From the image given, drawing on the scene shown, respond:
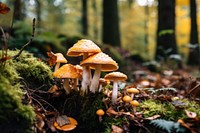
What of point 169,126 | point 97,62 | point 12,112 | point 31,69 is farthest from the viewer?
point 31,69

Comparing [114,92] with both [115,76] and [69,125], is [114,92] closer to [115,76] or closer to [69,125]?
[115,76]

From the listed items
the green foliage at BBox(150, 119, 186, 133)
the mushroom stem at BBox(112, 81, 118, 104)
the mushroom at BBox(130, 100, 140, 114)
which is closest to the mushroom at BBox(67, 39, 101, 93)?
the mushroom stem at BBox(112, 81, 118, 104)

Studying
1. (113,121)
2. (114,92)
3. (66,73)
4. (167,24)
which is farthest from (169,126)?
(167,24)

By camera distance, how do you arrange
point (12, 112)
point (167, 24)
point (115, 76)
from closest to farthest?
point (12, 112)
point (115, 76)
point (167, 24)

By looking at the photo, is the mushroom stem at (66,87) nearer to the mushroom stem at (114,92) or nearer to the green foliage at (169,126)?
the mushroom stem at (114,92)

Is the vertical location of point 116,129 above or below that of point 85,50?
below

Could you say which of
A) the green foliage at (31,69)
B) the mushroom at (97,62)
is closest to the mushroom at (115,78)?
the mushroom at (97,62)

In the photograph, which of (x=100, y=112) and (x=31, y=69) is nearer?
(x=100, y=112)

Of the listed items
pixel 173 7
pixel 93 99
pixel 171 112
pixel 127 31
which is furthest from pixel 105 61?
pixel 127 31
